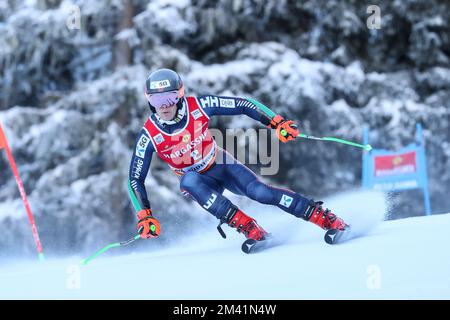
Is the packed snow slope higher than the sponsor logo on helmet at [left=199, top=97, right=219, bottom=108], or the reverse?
the sponsor logo on helmet at [left=199, top=97, right=219, bottom=108]

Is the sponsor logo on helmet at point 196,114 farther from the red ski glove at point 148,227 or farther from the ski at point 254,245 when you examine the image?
the ski at point 254,245

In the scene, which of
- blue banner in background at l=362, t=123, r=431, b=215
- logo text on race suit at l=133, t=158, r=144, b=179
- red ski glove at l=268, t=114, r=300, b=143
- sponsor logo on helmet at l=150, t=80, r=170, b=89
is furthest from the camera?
blue banner in background at l=362, t=123, r=431, b=215

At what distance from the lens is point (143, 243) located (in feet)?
22.3

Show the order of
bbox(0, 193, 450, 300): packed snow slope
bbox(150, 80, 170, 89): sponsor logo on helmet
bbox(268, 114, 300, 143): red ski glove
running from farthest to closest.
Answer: bbox(268, 114, 300, 143): red ski glove
bbox(150, 80, 170, 89): sponsor logo on helmet
bbox(0, 193, 450, 300): packed snow slope

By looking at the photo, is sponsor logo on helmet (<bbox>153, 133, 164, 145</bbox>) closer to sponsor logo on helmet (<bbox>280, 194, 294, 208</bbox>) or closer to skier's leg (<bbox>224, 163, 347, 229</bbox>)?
skier's leg (<bbox>224, 163, 347, 229</bbox>)

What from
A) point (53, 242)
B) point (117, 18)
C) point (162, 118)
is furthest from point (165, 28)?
point (162, 118)

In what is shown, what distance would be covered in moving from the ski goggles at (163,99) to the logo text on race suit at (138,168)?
1.13ft

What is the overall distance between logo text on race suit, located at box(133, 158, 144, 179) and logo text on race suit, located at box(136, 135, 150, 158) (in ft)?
0.10

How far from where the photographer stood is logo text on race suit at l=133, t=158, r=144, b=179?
4020mm

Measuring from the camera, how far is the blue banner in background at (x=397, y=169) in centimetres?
757

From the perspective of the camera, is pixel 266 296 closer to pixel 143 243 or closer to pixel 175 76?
pixel 175 76

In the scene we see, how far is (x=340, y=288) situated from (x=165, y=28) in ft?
20.4

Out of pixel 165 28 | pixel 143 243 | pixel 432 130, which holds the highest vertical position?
pixel 165 28

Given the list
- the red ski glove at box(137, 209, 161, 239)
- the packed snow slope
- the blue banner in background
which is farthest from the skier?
the blue banner in background
